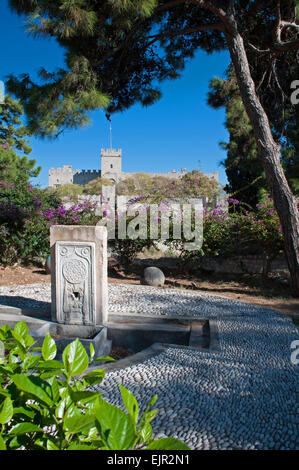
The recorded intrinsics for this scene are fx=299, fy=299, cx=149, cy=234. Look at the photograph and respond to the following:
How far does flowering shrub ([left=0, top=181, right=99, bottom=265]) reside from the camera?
266 inches

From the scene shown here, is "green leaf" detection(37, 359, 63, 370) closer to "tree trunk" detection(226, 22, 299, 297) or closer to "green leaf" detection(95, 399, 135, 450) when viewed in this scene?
"green leaf" detection(95, 399, 135, 450)

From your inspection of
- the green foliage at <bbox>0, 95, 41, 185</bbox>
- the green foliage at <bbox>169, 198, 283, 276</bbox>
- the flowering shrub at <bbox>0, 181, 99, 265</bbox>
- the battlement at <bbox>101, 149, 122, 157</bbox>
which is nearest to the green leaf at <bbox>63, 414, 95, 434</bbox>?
the green foliage at <bbox>169, 198, 283, 276</bbox>

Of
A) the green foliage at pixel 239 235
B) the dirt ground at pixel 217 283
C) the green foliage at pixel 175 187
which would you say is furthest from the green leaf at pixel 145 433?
the green foliage at pixel 175 187

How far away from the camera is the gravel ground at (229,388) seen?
1.48 meters

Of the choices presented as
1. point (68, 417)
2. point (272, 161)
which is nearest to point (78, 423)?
point (68, 417)

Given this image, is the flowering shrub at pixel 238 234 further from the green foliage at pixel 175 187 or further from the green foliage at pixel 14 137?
the green foliage at pixel 14 137

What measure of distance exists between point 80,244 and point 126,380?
4.88 feet

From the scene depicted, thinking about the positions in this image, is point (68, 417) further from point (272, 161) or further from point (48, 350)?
point (272, 161)

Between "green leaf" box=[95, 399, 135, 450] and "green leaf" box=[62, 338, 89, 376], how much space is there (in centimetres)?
14

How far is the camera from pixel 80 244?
3092 millimetres

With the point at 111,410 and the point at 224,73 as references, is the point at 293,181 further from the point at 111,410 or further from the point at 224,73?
the point at 111,410

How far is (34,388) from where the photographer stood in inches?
22.5

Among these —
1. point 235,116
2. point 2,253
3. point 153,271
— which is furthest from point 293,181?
point 2,253

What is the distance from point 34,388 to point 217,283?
19.5ft
